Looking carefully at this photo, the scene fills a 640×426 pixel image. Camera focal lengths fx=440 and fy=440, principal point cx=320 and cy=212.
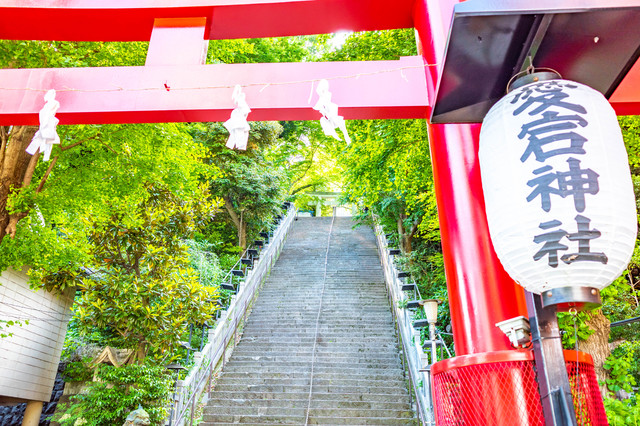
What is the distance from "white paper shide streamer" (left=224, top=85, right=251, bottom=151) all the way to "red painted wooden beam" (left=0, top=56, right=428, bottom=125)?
14 cm

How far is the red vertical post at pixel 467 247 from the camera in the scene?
2.79m

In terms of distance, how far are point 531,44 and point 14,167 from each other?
6146mm

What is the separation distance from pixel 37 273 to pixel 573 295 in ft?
25.4

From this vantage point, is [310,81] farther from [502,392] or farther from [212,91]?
[502,392]

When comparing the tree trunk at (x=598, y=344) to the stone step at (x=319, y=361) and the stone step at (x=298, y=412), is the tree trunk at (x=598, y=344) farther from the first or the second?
the stone step at (x=319, y=361)

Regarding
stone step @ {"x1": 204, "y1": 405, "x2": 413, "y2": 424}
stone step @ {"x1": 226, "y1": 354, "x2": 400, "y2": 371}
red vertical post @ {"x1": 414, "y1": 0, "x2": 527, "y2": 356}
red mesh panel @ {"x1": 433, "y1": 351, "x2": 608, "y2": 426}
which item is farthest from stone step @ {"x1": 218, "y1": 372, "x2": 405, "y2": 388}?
red mesh panel @ {"x1": 433, "y1": 351, "x2": 608, "y2": 426}

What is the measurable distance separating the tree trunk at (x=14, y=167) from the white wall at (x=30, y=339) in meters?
2.99

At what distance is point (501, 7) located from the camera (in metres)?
2.17

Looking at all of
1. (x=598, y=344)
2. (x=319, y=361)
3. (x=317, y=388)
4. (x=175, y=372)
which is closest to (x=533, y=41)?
(x=598, y=344)

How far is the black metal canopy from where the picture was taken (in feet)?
7.14

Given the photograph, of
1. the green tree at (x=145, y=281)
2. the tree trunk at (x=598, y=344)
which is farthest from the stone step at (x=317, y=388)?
the tree trunk at (x=598, y=344)

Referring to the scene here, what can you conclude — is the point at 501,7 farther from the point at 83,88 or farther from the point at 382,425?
the point at 382,425

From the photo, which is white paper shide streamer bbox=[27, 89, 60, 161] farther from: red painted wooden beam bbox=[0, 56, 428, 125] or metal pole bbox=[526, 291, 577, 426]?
metal pole bbox=[526, 291, 577, 426]

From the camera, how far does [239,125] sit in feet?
10.4
